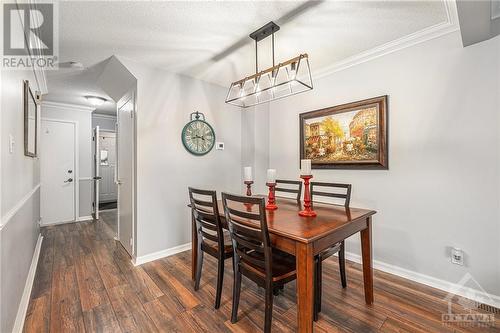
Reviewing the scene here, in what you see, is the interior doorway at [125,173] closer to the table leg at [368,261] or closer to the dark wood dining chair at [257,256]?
the dark wood dining chair at [257,256]

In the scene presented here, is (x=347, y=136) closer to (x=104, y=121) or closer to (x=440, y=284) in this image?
(x=440, y=284)

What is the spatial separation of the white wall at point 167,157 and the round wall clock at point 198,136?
69 mm

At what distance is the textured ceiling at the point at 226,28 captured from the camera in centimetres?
180

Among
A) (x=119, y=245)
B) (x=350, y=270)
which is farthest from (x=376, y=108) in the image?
(x=119, y=245)

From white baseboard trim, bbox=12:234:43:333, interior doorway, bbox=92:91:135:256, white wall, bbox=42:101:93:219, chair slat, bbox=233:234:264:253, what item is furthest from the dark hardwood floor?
white wall, bbox=42:101:93:219

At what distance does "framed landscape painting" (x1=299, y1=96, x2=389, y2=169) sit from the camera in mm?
2469

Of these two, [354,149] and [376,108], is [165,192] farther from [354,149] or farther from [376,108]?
[376,108]

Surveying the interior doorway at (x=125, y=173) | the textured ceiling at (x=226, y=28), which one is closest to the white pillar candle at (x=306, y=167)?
the textured ceiling at (x=226, y=28)

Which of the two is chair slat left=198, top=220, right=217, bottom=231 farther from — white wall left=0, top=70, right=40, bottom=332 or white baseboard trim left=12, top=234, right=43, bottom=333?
white baseboard trim left=12, top=234, right=43, bottom=333

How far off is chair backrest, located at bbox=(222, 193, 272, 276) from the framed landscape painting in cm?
168

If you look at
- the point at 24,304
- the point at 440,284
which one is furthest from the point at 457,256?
the point at 24,304

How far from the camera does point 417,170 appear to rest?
2242 millimetres

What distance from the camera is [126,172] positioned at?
307 centimetres

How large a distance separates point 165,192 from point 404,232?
9.13 ft
